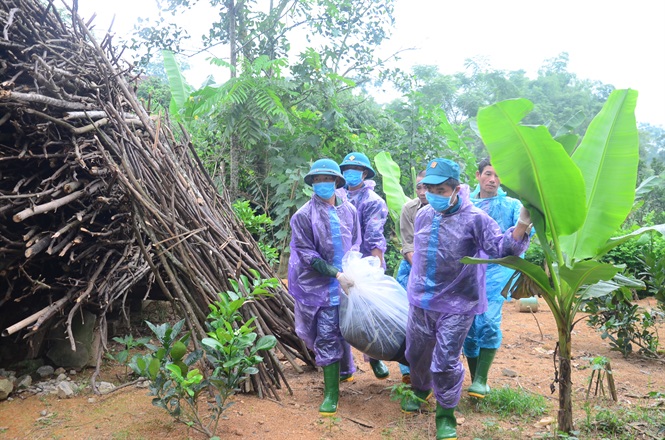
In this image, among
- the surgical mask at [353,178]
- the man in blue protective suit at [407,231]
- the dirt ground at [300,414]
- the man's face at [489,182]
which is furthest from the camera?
the surgical mask at [353,178]

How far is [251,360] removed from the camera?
281 cm

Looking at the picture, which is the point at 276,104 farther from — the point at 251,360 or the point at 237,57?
the point at 251,360

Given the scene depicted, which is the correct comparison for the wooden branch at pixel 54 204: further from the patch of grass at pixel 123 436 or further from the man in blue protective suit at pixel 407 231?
the man in blue protective suit at pixel 407 231

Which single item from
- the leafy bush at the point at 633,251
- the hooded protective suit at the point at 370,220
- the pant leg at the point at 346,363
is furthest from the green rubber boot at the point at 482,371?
the leafy bush at the point at 633,251

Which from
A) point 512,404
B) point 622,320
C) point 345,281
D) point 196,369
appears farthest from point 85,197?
point 622,320

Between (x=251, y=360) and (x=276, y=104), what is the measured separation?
515 centimetres

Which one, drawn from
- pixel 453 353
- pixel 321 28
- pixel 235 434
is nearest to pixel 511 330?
pixel 453 353

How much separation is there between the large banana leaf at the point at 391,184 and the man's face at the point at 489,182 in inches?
77.5

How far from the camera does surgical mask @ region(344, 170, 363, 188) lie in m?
4.46

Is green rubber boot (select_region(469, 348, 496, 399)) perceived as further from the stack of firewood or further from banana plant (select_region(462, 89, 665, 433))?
the stack of firewood

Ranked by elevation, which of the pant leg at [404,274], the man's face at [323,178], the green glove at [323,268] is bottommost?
the pant leg at [404,274]

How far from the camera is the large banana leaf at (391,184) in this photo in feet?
19.3

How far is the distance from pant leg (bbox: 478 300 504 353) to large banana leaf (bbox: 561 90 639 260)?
96cm

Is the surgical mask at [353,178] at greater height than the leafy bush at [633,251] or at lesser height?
greater
